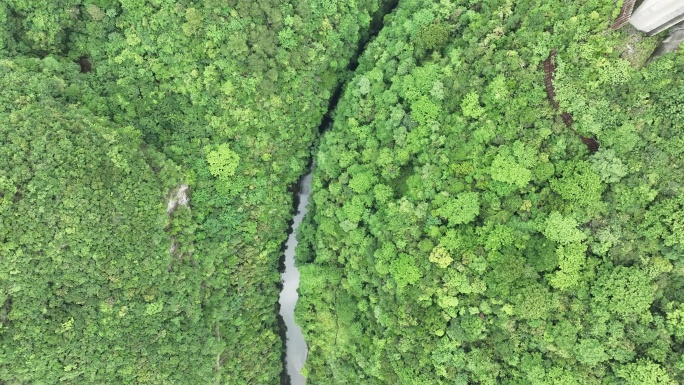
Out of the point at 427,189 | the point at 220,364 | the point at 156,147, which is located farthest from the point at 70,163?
the point at 427,189

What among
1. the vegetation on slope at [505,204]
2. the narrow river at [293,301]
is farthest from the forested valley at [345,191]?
the narrow river at [293,301]

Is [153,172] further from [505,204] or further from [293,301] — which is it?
[505,204]

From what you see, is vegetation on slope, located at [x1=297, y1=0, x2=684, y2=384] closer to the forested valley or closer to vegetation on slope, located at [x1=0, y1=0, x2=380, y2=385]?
the forested valley

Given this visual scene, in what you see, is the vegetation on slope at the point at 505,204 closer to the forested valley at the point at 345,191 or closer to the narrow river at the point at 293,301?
the forested valley at the point at 345,191

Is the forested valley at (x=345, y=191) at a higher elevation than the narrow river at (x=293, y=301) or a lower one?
higher

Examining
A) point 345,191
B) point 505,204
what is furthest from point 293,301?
point 505,204

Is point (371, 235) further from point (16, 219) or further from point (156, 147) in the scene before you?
point (16, 219)
